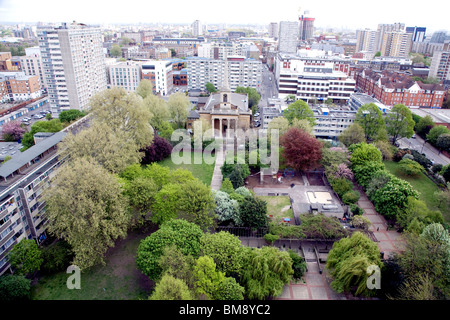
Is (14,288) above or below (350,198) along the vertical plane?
above

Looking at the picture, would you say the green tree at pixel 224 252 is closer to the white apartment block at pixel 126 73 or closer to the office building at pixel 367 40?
the white apartment block at pixel 126 73

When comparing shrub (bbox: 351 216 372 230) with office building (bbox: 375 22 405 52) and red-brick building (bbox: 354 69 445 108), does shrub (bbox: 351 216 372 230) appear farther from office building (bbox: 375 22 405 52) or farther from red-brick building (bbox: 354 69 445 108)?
office building (bbox: 375 22 405 52)

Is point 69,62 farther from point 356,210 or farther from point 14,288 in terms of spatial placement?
point 356,210

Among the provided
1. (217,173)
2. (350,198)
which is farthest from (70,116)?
(350,198)

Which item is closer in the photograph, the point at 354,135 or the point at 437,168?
the point at 437,168

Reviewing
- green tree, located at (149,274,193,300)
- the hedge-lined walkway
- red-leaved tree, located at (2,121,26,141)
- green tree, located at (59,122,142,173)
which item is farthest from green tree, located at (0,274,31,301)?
red-leaved tree, located at (2,121,26,141)
